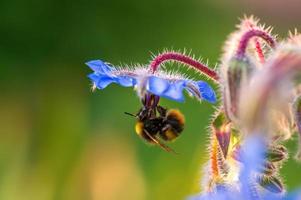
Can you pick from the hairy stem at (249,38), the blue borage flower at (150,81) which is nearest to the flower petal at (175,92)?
the blue borage flower at (150,81)

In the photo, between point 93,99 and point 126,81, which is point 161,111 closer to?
point 126,81

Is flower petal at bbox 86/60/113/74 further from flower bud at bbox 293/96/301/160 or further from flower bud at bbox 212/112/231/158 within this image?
flower bud at bbox 293/96/301/160

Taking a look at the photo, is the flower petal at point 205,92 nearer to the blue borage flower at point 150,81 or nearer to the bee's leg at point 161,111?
the blue borage flower at point 150,81

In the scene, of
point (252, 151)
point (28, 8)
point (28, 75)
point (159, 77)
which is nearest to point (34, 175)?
Result: point (28, 75)

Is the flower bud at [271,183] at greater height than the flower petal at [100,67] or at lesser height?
lesser

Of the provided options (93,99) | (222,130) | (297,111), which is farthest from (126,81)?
(93,99)

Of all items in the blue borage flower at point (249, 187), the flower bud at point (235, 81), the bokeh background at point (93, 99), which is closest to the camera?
the blue borage flower at point (249, 187)
